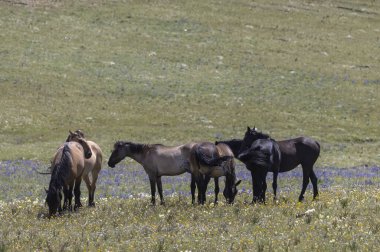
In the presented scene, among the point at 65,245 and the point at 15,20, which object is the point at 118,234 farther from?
the point at 15,20

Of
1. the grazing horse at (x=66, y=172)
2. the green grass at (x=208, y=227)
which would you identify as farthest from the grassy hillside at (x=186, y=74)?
the green grass at (x=208, y=227)

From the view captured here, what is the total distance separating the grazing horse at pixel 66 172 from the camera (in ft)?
60.5

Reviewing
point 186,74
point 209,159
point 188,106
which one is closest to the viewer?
point 209,159

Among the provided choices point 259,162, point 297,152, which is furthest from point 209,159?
point 297,152

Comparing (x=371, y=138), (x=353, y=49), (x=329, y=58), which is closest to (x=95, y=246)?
(x=371, y=138)

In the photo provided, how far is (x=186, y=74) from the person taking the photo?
2463 inches

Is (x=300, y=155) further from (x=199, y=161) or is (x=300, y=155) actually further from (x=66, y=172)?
(x=66, y=172)

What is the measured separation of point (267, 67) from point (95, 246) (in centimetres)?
5365

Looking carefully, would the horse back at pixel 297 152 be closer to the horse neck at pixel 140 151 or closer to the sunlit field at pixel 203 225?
the sunlit field at pixel 203 225

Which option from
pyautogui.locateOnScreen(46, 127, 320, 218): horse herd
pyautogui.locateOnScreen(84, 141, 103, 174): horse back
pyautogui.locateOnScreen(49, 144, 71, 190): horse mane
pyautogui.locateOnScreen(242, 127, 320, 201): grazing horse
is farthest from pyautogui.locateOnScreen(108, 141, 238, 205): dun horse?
pyautogui.locateOnScreen(49, 144, 71, 190): horse mane

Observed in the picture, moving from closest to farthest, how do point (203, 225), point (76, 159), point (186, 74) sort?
point (203, 225) < point (76, 159) < point (186, 74)

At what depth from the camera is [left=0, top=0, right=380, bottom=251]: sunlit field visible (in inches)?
615

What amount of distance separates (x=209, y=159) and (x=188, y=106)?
3335 centimetres

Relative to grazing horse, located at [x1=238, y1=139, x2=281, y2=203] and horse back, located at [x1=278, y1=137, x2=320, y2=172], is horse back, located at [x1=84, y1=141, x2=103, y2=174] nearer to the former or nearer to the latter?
grazing horse, located at [x1=238, y1=139, x2=281, y2=203]
